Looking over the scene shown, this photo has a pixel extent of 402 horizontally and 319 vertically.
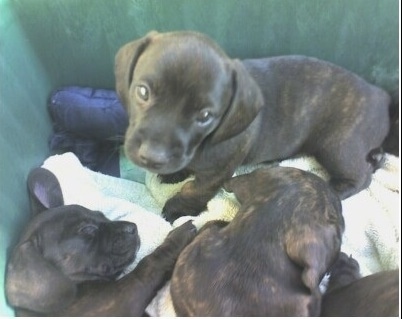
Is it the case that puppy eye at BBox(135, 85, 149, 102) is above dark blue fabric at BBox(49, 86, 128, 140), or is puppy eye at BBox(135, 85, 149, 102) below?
above

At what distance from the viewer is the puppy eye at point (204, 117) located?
2.00 m

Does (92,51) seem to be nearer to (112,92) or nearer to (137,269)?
(112,92)

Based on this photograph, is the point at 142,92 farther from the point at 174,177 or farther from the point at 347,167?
the point at 347,167

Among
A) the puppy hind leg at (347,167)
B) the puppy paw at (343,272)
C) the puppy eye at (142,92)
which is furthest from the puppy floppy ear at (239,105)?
the puppy paw at (343,272)

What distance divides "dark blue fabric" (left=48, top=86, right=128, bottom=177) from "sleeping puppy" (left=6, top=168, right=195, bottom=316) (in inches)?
19.0

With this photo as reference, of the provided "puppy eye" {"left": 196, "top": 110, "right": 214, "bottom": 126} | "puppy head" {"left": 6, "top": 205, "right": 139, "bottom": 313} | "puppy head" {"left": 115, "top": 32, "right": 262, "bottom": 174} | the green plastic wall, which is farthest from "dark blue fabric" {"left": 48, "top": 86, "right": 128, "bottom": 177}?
"puppy eye" {"left": 196, "top": 110, "right": 214, "bottom": 126}

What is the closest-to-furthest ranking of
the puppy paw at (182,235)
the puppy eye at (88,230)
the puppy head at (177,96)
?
the puppy head at (177,96), the puppy eye at (88,230), the puppy paw at (182,235)

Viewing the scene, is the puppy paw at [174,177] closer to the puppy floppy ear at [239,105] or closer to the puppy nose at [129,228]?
the puppy nose at [129,228]

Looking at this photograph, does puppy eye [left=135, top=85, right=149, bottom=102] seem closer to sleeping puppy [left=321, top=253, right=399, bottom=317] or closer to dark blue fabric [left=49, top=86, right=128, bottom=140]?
dark blue fabric [left=49, top=86, right=128, bottom=140]

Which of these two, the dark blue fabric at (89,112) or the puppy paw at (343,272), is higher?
the dark blue fabric at (89,112)

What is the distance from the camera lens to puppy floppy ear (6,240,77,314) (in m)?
2.03

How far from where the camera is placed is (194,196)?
2.64 m

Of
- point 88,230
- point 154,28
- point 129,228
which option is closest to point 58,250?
point 88,230

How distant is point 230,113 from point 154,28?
896 millimetres
